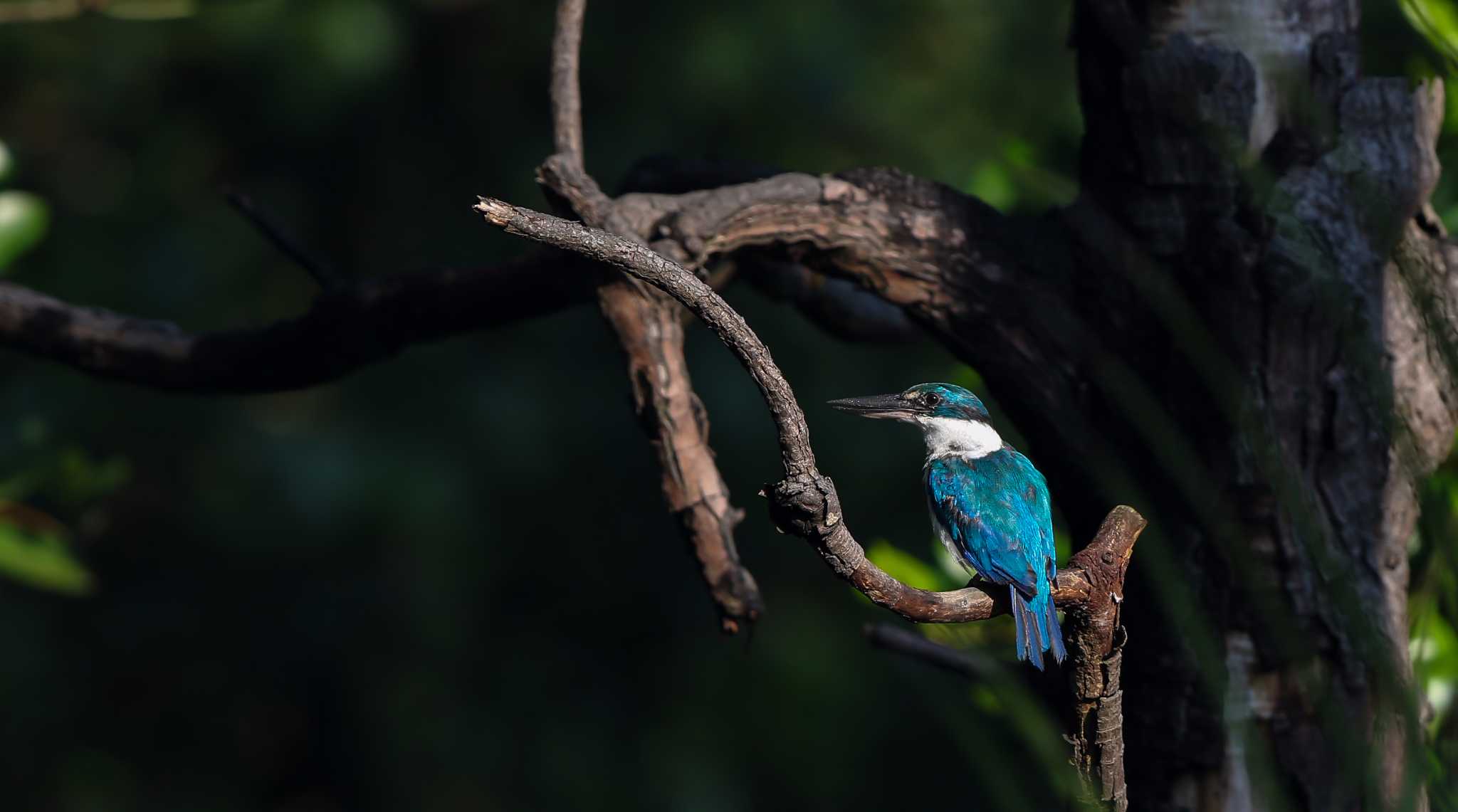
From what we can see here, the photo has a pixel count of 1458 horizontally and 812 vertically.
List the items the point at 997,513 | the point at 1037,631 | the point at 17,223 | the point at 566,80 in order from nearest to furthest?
the point at 1037,631 < the point at 566,80 < the point at 997,513 < the point at 17,223

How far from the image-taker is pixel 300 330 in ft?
7.67

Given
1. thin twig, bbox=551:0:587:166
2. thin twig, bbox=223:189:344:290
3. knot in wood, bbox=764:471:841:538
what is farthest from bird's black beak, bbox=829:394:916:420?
thin twig, bbox=223:189:344:290

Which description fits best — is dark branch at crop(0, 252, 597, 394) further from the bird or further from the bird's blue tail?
the bird's blue tail

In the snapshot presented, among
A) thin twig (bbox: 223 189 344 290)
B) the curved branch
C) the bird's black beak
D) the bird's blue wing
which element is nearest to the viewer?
the curved branch

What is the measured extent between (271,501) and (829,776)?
9.07 ft

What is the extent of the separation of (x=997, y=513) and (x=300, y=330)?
1.10m

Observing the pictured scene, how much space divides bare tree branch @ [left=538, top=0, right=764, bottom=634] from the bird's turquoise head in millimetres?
512

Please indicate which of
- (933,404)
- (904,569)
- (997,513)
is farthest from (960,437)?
(997,513)

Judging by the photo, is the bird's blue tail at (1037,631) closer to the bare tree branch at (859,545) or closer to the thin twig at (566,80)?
the bare tree branch at (859,545)

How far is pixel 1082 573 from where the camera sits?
4.62ft

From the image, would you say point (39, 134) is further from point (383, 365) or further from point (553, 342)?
point (553, 342)

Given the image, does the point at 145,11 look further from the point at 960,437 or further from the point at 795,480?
the point at 795,480

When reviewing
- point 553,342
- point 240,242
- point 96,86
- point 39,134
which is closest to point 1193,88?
point 553,342

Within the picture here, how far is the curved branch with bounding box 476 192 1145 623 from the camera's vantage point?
3.58 feet
